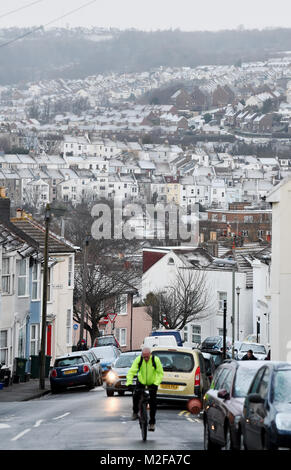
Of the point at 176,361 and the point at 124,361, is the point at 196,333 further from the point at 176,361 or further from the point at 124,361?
the point at 176,361

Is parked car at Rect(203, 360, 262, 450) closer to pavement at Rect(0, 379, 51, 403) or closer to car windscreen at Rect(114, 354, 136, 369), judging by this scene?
car windscreen at Rect(114, 354, 136, 369)

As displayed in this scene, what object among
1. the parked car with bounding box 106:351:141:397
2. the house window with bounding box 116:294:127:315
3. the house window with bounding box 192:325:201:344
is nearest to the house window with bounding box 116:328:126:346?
the house window with bounding box 116:294:127:315

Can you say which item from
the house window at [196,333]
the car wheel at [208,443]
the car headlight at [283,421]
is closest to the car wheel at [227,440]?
the car wheel at [208,443]

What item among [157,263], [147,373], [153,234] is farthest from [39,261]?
[153,234]

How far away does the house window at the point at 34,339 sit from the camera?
153 feet

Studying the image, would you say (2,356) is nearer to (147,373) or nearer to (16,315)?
(16,315)

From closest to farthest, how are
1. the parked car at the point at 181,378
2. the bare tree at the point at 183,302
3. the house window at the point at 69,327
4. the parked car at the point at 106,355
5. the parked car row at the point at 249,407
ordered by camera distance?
the parked car row at the point at 249,407
the parked car at the point at 181,378
the parked car at the point at 106,355
the house window at the point at 69,327
the bare tree at the point at 183,302

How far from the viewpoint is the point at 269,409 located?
13344 mm

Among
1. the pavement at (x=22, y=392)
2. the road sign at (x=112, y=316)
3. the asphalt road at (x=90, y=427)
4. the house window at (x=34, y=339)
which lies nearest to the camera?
the asphalt road at (x=90, y=427)

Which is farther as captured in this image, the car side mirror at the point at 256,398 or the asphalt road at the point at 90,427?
the asphalt road at the point at 90,427

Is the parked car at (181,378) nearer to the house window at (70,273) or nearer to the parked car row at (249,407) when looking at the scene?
the parked car row at (249,407)

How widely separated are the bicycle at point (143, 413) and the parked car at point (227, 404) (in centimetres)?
125

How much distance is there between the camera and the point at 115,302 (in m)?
66.8

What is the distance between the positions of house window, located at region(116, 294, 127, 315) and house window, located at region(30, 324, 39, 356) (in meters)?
19.7
